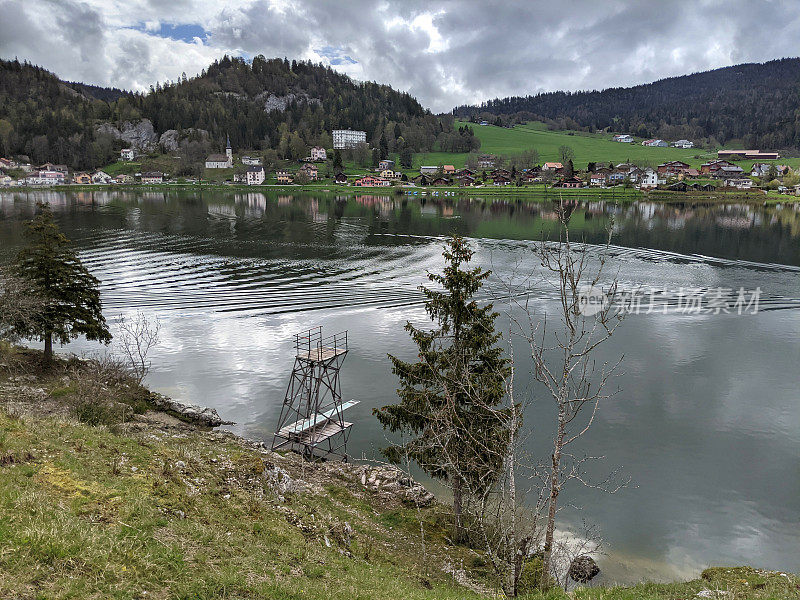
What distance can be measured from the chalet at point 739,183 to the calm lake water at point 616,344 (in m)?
84.8

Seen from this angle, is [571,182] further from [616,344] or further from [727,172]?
[616,344]

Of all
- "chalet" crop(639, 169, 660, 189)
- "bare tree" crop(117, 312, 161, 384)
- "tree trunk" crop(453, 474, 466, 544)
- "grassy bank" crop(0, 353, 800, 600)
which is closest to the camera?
"grassy bank" crop(0, 353, 800, 600)

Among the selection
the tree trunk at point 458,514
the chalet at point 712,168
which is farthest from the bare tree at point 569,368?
the chalet at point 712,168

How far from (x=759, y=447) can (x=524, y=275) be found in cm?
3545

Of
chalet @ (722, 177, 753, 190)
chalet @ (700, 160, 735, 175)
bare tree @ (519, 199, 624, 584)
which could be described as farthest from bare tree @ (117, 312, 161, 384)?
chalet @ (700, 160, 735, 175)

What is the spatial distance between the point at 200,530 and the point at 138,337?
2925 cm

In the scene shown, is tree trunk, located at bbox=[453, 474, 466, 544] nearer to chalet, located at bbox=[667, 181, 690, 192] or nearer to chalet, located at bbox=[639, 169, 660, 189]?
chalet, located at bbox=[667, 181, 690, 192]

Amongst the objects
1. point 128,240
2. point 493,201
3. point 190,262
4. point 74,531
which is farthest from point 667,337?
point 493,201

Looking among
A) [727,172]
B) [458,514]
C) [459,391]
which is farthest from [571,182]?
[458,514]

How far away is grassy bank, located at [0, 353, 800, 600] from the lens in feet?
28.7

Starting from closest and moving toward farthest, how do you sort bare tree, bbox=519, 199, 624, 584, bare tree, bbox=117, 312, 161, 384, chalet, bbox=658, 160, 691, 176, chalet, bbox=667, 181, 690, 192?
bare tree, bbox=519, 199, 624, 584 → bare tree, bbox=117, 312, 161, 384 → chalet, bbox=667, 181, 690, 192 → chalet, bbox=658, 160, 691, 176

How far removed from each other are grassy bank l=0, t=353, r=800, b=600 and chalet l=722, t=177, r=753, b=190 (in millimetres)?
187944

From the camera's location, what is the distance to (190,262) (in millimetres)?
61219

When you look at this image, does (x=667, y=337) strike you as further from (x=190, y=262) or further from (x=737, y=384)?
(x=190, y=262)
